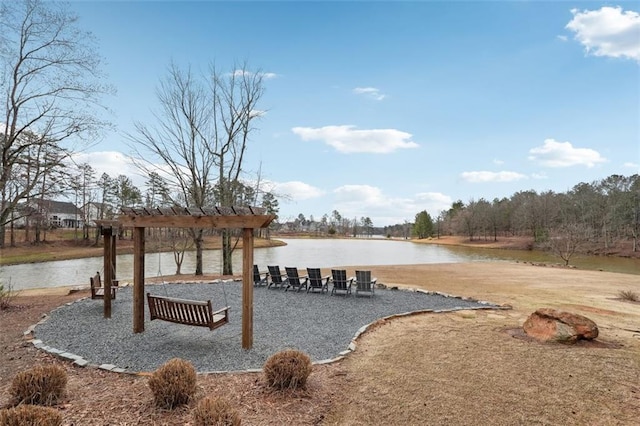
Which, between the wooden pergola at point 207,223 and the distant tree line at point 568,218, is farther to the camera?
the distant tree line at point 568,218

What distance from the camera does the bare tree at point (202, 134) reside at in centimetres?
1399

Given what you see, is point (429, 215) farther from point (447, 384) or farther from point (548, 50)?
point (447, 384)

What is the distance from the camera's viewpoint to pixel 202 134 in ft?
47.5

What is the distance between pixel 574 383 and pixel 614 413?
61 cm

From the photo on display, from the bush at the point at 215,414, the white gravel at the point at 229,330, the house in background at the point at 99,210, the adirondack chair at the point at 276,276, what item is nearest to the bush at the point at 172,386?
the bush at the point at 215,414

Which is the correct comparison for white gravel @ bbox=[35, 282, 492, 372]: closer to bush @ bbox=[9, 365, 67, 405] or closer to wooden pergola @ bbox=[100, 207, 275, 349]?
wooden pergola @ bbox=[100, 207, 275, 349]

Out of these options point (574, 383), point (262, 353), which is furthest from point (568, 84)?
point (262, 353)

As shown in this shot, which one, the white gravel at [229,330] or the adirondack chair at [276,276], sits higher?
the adirondack chair at [276,276]

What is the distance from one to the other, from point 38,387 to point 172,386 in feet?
4.20

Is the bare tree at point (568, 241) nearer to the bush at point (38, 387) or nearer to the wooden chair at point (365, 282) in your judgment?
the wooden chair at point (365, 282)

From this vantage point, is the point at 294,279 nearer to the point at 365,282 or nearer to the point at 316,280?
the point at 316,280

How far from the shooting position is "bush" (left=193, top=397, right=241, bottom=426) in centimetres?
266

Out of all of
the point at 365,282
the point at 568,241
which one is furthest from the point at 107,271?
the point at 568,241

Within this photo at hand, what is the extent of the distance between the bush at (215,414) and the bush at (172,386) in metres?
0.56
